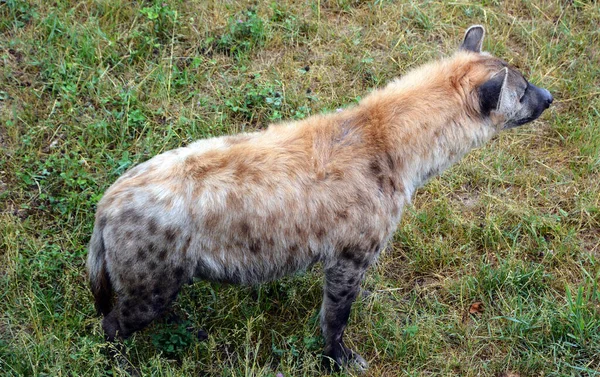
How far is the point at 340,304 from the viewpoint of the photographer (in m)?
3.33

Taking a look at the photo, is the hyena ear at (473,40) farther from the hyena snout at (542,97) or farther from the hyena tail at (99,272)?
the hyena tail at (99,272)

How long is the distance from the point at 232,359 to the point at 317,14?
2.68 m

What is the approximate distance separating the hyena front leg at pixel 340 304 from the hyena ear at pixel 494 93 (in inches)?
34.7

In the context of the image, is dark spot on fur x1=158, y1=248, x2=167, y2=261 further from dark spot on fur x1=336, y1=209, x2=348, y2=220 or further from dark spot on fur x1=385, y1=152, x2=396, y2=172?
dark spot on fur x1=385, y1=152, x2=396, y2=172

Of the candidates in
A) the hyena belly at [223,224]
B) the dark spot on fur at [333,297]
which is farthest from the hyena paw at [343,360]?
the hyena belly at [223,224]

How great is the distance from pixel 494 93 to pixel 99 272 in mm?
1945

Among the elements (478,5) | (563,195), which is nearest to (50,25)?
(478,5)

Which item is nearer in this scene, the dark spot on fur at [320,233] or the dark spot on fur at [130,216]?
the dark spot on fur at [130,216]

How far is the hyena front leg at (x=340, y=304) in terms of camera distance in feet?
10.5

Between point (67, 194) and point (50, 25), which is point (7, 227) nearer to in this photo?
point (67, 194)

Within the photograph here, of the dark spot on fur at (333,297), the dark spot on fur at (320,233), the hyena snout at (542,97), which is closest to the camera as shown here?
the dark spot on fur at (320,233)

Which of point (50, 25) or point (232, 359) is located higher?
point (50, 25)

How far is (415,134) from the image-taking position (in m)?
3.18

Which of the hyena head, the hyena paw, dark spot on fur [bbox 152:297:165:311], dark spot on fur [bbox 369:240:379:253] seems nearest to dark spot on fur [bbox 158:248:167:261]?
dark spot on fur [bbox 152:297:165:311]
